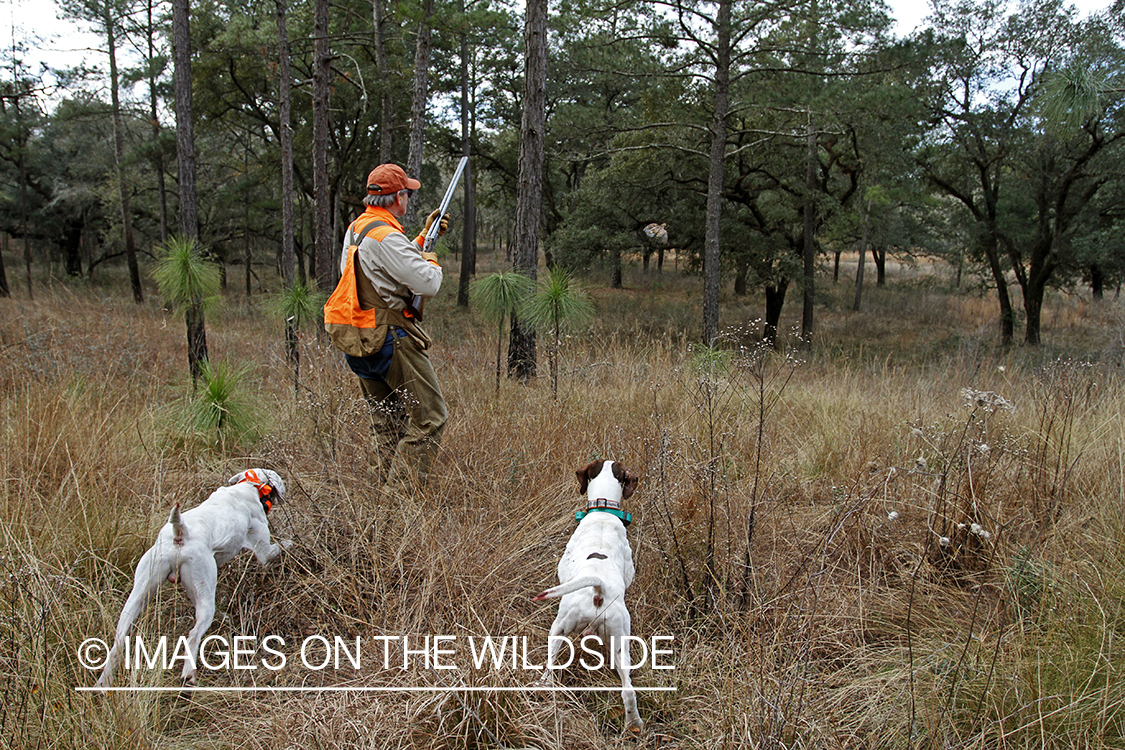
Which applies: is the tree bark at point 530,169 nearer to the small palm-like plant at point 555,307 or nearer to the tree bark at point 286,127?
the small palm-like plant at point 555,307

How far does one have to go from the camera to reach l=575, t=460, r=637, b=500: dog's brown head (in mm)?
2775

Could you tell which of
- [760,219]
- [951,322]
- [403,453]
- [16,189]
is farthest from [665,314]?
[16,189]

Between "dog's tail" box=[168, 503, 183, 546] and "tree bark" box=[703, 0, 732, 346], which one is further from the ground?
"tree bark" box=[703, 0, 732, 346]

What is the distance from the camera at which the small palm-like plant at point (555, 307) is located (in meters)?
5.30

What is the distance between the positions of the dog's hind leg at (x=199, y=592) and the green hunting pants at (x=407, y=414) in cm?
112

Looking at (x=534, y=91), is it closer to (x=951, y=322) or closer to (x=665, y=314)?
(x=665, y=314)

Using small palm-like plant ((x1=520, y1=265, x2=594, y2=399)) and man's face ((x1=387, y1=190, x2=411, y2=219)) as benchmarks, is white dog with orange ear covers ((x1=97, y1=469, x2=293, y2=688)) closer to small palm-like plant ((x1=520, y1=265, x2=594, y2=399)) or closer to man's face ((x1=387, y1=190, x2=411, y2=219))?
man's face ((x1=387, y1=190, x2=411, y2=219))

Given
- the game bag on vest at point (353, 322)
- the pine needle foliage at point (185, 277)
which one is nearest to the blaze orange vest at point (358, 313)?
the game bag on vest at point (353, 322)

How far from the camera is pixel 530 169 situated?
6.85 m

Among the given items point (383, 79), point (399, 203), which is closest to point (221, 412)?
point (399, 203)

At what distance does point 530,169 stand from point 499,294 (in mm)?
2084

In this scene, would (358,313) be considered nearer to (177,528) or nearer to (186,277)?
(177,528)

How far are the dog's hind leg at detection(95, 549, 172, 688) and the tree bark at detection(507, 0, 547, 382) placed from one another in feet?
14.7

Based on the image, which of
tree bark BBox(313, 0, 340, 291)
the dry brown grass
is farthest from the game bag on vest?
tree bark BBox(313, 0, 340, 291)
